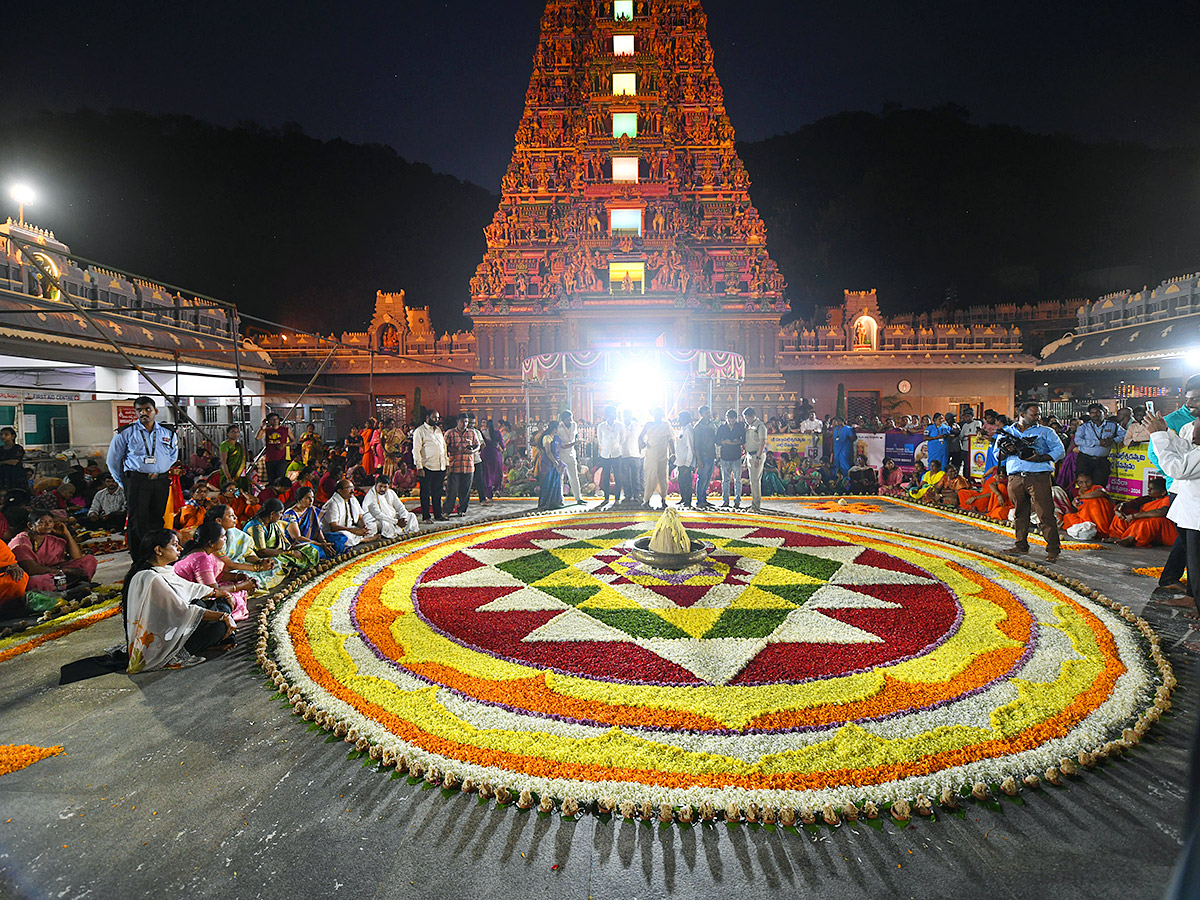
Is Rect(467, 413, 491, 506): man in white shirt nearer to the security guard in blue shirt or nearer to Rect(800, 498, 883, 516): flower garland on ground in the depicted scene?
the security guard in blue shirt

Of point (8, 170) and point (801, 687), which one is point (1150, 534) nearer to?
point (801, 687)

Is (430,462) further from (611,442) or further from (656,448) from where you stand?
(656,448)

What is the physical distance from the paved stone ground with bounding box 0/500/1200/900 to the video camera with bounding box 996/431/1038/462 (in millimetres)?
4146

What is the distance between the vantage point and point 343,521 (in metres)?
7.67

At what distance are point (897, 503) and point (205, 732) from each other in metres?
11.2

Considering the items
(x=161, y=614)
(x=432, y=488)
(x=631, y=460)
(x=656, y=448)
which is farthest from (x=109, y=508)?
(x=656, y=448)

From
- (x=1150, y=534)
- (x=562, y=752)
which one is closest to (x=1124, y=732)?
(x=562, y=752)

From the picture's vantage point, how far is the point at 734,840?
2.44 meters

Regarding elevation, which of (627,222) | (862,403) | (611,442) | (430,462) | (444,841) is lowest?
(444,841)

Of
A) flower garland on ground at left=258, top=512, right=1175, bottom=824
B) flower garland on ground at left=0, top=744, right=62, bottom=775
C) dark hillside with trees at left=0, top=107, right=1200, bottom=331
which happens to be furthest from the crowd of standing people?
dark hillside with trees at left=0, top=107, right=1200, bottom=331

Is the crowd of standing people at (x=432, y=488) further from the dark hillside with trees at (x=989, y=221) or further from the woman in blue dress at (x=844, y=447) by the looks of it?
the dark hillside with trees at (x=989, y=221)

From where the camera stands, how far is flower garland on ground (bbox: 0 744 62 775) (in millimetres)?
2990

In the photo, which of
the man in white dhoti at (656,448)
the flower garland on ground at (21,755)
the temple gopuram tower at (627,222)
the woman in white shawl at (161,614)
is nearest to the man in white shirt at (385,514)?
the woman in white shawl at (161,614)

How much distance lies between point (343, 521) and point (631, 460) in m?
5.23
